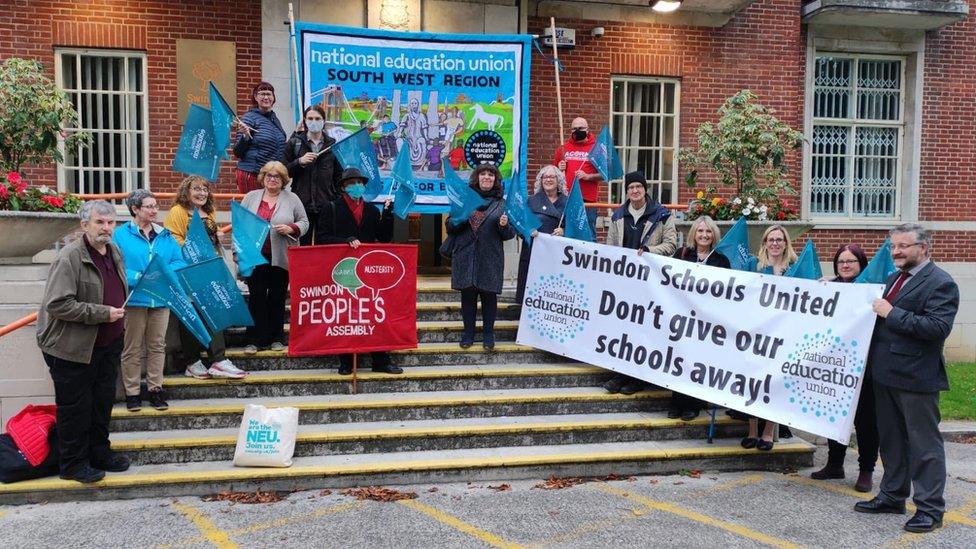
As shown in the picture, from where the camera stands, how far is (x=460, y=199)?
7.68 m

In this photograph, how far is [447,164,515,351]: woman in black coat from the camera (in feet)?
25.1

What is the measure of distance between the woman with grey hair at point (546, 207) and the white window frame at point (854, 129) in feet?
20.5

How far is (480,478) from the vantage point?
6.23 meters

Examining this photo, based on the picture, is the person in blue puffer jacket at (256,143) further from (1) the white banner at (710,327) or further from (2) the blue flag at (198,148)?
(1) the white banner at (710,327)

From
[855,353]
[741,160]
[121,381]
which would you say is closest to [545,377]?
[855,353]

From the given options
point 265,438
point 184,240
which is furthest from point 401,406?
point 184,240

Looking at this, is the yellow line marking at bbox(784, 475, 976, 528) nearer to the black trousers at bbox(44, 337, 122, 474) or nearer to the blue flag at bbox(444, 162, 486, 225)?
the blue flag at bbox(444, 162, 486, 225)

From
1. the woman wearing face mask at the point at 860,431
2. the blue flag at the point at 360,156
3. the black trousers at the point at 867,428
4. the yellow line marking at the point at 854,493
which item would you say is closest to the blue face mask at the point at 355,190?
the blue flag at the point at 360,156

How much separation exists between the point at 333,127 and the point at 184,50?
8.20ft

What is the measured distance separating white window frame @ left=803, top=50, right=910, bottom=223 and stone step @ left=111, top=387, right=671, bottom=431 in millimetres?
7102

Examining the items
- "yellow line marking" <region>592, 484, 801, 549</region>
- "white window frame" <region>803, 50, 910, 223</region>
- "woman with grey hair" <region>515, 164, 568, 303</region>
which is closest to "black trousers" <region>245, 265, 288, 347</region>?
"woman with grey hair" <region>515, 164, 568, 303</region>

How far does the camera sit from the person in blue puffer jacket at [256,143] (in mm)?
8094

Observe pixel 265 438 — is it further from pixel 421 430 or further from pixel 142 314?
pixel 142 314

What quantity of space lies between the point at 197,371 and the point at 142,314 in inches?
31.1
